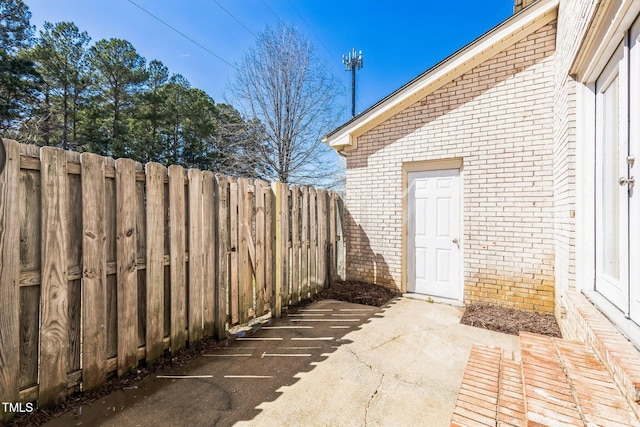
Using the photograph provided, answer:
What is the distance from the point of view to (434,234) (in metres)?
5.21

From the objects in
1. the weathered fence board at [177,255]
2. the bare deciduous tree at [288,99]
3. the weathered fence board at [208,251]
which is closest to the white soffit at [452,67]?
the weathered fence board at [208,251]

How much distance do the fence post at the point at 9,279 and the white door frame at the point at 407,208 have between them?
16.5ft

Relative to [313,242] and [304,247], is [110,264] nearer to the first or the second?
[304,247]

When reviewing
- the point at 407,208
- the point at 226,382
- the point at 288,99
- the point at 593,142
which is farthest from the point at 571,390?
the point at 288,99

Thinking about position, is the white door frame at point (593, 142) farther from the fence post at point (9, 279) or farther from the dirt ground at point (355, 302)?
the fence post at point (9, 279)

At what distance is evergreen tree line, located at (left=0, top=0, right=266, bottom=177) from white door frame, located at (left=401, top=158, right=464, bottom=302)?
24.9 ft

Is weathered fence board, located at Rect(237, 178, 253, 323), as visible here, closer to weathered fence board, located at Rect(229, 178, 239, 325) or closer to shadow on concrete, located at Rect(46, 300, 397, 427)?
weathered fence board, located at Rect(229, 178, 239, 325)

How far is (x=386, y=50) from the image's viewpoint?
12.5m

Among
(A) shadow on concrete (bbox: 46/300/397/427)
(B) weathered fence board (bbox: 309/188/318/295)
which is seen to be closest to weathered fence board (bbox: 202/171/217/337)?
(A) shadow on concrete (bbox: 46/300/397/427)

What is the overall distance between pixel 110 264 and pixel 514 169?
5257 mm

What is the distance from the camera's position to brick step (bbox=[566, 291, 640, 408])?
133 centimetres

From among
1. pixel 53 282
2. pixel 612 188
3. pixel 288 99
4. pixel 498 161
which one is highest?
pixel 288 99

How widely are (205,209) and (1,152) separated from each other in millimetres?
1616

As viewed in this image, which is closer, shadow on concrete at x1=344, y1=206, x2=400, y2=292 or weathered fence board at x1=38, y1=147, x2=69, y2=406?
weathered fence board at x1=38, y1=147, x2=69, y2=406
